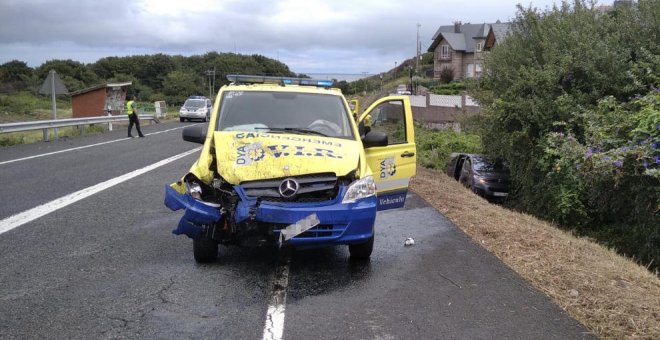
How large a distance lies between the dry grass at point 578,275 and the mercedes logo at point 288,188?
7.95 feet

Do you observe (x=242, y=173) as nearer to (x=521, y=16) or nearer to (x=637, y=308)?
(x=637, y=308)

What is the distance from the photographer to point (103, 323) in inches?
171

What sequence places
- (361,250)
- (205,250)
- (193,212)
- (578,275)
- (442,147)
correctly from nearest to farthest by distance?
(193,212)
(578,275)
(205,250)
(361,250)
(442,147)

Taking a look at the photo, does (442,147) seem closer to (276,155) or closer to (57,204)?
(57,204)

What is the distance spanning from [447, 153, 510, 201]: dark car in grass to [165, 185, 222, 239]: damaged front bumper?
1071 cm

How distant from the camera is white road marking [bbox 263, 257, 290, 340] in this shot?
424 cm

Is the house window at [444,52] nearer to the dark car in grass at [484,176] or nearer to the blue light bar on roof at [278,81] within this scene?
the dark car in grass at [484,176]

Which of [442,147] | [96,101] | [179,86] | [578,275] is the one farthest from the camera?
[179,86]

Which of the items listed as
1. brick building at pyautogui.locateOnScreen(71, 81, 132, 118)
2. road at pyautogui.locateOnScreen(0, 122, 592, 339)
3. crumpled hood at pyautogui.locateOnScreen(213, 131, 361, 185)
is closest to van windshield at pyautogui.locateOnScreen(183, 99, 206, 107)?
brick building at pyautogui.locateOnScreen(71, 81, 132, 118)

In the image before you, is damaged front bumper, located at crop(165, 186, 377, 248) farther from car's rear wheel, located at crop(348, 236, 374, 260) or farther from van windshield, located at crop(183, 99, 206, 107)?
van windshield, located at crop(183, 99, 206, 107)

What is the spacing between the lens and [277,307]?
479 centimetres

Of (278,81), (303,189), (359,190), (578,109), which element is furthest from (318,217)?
(578,109)

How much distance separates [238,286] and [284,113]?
7.55ft

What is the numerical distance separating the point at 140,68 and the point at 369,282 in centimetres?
11358
